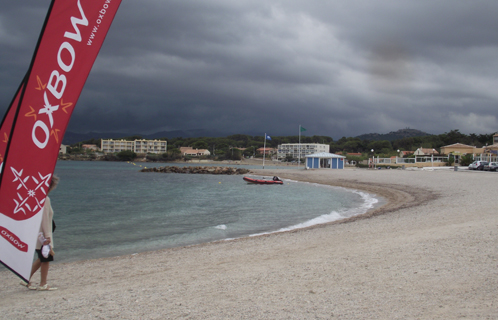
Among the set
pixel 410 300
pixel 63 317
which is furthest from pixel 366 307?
pixel 63 317

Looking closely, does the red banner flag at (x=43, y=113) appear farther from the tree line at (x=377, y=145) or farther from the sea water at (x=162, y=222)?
the tree line at (x=377, y=145)

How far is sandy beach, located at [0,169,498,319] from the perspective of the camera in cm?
407

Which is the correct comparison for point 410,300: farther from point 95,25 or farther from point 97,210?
point 97,210

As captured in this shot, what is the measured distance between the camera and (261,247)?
856 cm

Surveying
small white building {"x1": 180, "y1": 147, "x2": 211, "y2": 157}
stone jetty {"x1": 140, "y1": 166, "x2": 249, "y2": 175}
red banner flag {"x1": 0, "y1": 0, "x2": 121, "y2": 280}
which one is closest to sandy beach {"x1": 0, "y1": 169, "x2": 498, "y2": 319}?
red banner flag {"x1": 0, "y1": 0, "x2": 121, "y2": 280}

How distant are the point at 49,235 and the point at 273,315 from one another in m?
3.14

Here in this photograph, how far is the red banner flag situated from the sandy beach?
1455 mm

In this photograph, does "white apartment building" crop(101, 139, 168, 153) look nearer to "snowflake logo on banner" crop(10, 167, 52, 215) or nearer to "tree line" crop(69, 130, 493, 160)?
"tree line" crop(69, 130, 493, 160)

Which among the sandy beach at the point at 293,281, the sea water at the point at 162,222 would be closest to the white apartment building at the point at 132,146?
the sea water at the point at 162,222

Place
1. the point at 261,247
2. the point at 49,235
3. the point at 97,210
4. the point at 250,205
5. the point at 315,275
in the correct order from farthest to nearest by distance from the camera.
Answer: the point at 250,205, the point at 97,210, the point at 261,247, the point at 315,275, the point at 49,235

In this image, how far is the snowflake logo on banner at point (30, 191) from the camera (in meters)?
3.19

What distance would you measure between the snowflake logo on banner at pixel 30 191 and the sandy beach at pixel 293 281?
165 cm

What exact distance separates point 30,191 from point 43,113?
760 millimetres

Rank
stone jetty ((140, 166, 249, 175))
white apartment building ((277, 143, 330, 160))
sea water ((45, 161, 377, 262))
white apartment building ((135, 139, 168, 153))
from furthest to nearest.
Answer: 1. white apartment building ((135, 139, 168, 153))
2. white apartment building ((277, 143, 330, 160))
3. stone jetty ((140, 166, 249, 175))
4. sea water ((45, 161, 377, 262))
